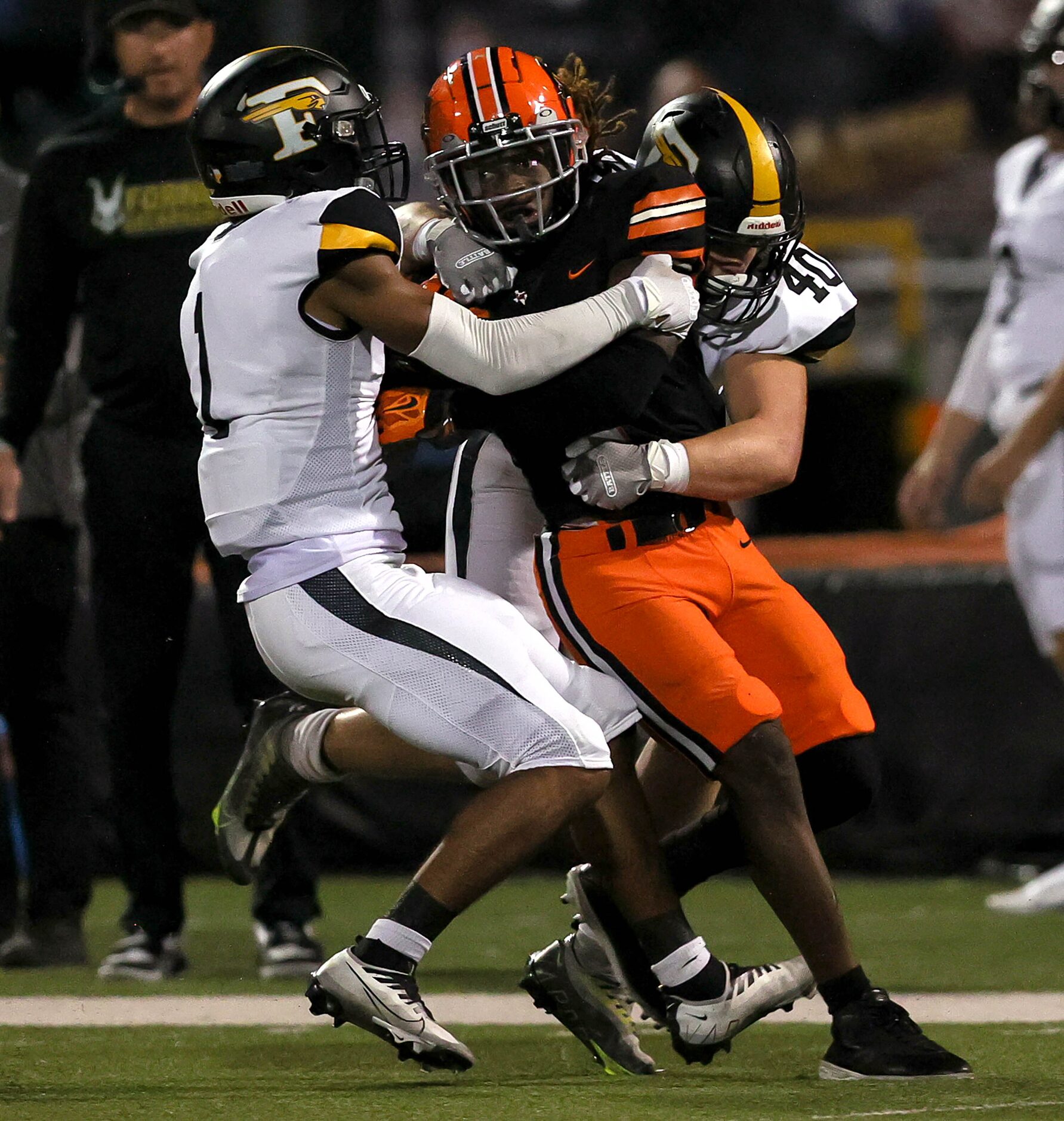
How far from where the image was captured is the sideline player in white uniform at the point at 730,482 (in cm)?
316

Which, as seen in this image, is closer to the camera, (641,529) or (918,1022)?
(641,529)

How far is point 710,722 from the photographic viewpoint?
3.18m

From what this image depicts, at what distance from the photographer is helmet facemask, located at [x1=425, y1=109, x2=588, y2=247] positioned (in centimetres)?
329

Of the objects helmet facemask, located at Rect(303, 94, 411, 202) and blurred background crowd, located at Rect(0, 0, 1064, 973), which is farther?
blurred background crowd, located at Rect(0, 0, 1064, 973)

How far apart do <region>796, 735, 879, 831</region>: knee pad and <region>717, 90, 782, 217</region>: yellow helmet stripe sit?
0.87 metres

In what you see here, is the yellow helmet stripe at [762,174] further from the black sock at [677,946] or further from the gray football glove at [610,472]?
the black sock at [677,946]

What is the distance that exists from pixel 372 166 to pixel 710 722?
1.04m

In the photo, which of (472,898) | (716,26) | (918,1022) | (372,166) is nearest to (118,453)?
(372,166)

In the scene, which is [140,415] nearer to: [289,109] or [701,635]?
[289,109]

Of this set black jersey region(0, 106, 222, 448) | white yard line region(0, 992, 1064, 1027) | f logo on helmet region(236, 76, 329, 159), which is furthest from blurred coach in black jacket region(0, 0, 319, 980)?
f logo on helmet region(236, 76, 329, 159)

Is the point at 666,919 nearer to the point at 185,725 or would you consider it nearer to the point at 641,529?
the point at 641,529

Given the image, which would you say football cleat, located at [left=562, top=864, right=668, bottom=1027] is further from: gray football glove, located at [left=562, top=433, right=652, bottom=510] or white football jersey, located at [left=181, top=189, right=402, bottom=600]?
white football jersey, located at [left=181, top=189, right=402, bottom=600]

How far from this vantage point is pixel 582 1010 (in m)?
3.31

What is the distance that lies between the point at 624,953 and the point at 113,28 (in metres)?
2.41
